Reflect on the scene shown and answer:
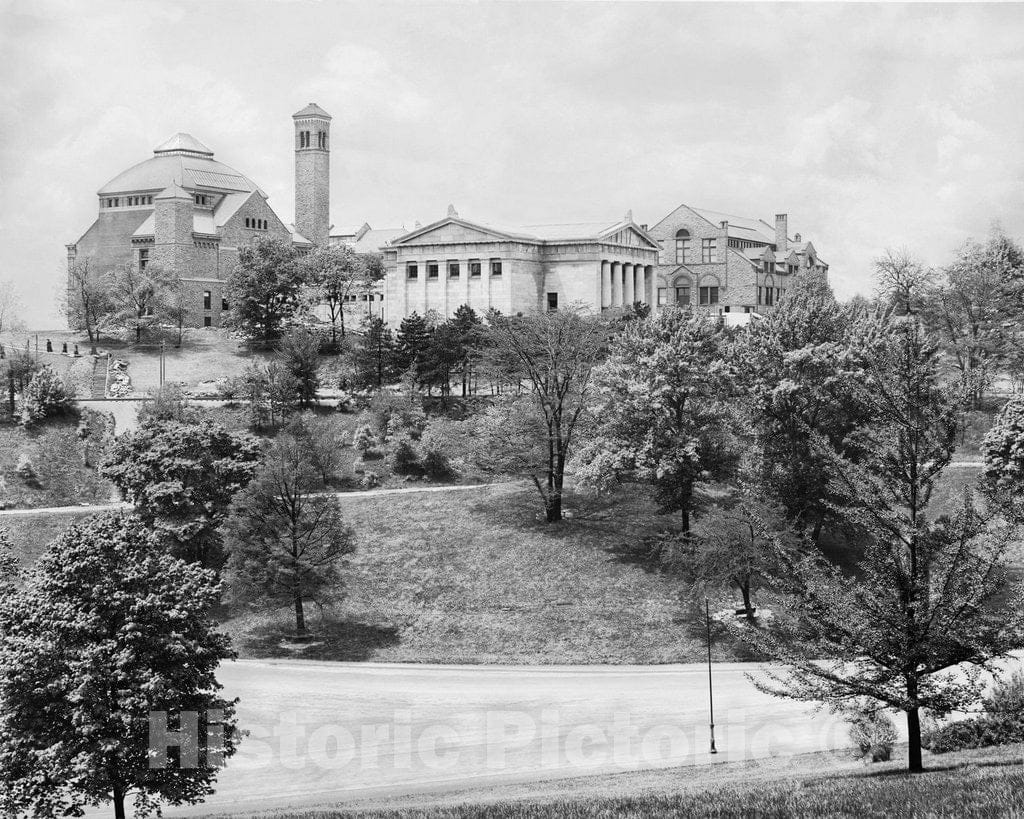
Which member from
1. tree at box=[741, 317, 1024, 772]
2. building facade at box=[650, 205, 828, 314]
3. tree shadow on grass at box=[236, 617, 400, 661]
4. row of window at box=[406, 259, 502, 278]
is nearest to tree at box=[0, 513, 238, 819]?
tree at box=[741, 317, 1024, 772]

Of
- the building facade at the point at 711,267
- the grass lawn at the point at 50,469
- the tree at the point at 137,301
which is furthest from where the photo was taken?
the building facade at the point at 711,267

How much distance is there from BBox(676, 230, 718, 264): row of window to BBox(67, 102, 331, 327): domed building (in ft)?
115

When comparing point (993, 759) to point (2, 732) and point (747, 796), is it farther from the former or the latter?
point (2, 732)

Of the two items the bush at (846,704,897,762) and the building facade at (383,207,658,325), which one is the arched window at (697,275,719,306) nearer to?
the building facade at (383,207,658,325)

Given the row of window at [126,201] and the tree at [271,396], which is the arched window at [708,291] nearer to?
the tree at [271,396]

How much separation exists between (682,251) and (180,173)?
159 feet

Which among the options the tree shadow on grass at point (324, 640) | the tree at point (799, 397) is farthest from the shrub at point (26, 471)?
the tree at point (799, 397)

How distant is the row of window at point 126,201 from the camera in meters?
122

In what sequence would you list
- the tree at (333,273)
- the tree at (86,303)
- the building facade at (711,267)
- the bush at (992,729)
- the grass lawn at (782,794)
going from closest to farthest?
1. the grass lawn at (782,794)
2. the bush at (992,729)
3. the tree at (333,273)
4. the tree at (86,303)
5. the building facade at (711,267)

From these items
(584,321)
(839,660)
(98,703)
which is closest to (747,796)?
(839,660)

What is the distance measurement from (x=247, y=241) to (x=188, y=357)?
22.6 meters

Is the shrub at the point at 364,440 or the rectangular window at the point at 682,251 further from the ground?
the rectangular window at the point at 682,251

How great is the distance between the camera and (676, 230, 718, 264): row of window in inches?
4833

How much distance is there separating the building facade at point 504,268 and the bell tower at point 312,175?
21.9 meters
